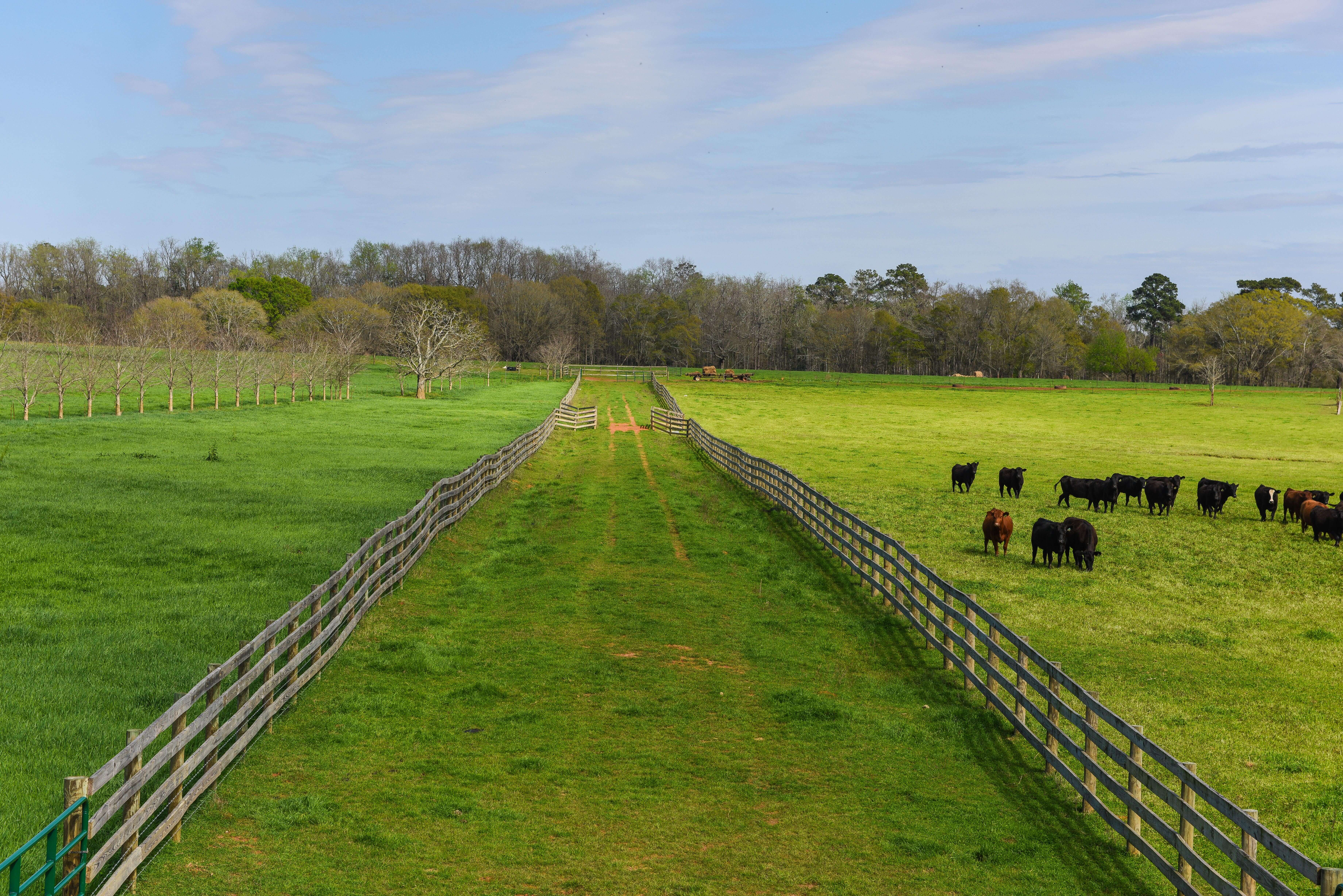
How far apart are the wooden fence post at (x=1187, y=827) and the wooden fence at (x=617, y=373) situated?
9440 centimetres

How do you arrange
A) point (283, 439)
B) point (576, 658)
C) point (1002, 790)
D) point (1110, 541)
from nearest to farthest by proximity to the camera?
point (1002, 790), point (576, 658), point (1110, 541), point (283, 439)

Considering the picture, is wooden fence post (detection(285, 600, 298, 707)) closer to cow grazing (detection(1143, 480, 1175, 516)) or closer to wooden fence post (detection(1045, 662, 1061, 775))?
wooden fence post (detection(1045, 662, 1061, 775))

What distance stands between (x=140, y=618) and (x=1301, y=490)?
99.0ft

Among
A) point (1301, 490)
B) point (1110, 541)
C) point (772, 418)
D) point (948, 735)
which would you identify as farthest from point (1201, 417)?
point (948, 735)

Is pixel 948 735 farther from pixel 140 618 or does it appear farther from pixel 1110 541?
pixel 1110 541

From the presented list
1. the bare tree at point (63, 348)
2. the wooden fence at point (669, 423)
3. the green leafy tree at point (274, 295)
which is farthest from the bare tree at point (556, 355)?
the wooden fence at point (669, 423)

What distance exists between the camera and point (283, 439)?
40906 millimetres

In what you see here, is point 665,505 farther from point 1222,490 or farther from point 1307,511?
point 1307,511

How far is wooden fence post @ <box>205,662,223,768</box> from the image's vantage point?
839 cm

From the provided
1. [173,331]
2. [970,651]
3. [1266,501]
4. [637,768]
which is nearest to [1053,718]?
[970,651]

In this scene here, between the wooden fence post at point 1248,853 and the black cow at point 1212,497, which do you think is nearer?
the wooden fence post at point 1248,853

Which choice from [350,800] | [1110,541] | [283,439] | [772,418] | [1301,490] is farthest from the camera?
[772,418]

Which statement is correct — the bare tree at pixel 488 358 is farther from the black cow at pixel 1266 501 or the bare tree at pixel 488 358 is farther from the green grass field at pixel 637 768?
the green grass field at pixel 637 768

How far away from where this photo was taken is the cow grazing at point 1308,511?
24.5m
